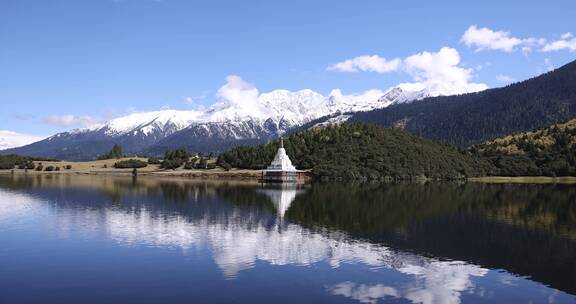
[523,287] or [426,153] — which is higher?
[426,153]

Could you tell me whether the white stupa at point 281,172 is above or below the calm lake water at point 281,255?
above

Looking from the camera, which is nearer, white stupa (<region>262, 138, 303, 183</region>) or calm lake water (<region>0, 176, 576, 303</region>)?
calm lake water (<region>0, 176, 576, 303</region>)

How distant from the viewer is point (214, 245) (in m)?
48.6

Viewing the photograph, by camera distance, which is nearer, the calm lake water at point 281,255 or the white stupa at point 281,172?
the calm lake water at point 281,255

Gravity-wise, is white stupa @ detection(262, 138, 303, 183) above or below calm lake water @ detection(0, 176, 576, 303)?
above

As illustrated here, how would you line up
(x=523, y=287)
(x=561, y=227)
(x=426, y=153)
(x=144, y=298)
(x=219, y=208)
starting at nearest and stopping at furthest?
(x=144, y=298) → (x=523, y=287) → (x=561, y=227) → (x=219, y=208) → (x=426, y=153)

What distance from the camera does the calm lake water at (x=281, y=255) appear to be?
3359cm

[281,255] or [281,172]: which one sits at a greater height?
[281,172]

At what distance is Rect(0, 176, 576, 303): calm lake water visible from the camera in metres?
33.6

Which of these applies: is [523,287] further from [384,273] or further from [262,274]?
[262,274]

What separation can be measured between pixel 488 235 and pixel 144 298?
1530 inches

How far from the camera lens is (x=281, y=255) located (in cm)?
4497

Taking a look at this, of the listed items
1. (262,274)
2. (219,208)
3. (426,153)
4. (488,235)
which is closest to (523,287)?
(262,274)

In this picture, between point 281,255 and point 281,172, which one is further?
point 281,172
